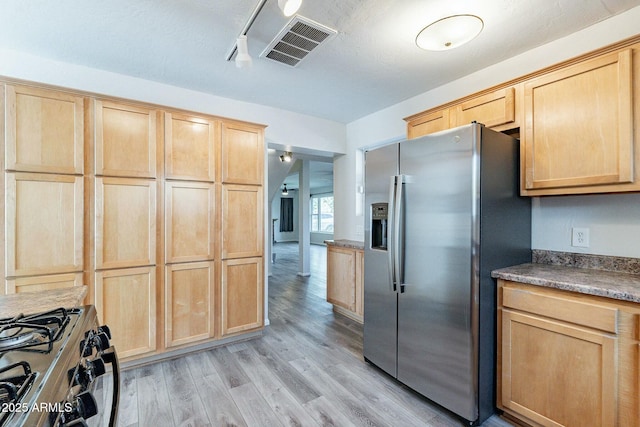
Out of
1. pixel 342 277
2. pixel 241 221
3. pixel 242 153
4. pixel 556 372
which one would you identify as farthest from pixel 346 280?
pixel 556 372

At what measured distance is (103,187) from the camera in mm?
2285

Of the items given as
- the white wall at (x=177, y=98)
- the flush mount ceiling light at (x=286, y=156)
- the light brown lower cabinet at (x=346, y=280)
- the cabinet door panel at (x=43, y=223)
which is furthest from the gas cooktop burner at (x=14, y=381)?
the flush mount ceiling light at (x=286, y=156)

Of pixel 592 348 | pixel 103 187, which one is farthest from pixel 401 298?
pixel 103 187

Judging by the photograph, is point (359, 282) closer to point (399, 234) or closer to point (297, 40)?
point (399, 234)

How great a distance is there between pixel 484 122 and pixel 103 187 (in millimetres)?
3036

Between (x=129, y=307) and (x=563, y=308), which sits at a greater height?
(x=563, y=308)

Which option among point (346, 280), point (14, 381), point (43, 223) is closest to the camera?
point (14, 381)

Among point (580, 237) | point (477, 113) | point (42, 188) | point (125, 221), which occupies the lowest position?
point (580, 237)

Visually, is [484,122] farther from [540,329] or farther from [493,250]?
[540,329]

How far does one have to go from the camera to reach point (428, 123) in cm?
262

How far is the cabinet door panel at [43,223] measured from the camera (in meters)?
1.98

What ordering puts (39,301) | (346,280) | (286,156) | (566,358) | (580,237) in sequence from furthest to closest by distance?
(286,156), (346,280), (580,237), (566,358), (39,301)

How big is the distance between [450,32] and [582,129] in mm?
994

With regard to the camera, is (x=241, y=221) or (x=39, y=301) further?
(x=241, y=221)
